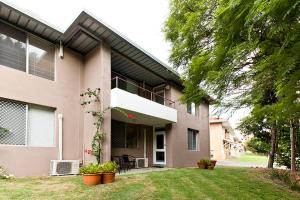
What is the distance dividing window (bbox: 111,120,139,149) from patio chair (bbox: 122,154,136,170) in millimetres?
673

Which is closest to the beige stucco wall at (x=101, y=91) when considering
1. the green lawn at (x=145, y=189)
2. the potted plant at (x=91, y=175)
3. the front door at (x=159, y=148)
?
the green lawn at (x=145, y=189)

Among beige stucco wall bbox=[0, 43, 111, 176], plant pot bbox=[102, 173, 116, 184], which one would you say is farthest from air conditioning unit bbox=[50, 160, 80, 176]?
plant pot bbox=[102, 173, 116, 184]

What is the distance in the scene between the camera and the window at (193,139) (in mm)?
19500

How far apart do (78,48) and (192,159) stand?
11.5 m

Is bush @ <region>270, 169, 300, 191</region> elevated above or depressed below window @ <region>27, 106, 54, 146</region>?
below

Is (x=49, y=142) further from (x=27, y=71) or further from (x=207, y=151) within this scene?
(x=207, y=151)

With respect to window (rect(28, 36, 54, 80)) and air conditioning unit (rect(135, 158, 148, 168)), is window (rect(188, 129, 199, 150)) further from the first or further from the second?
window (rect(28, 36, 54, 80))

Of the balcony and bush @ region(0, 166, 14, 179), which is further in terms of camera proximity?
the balcony

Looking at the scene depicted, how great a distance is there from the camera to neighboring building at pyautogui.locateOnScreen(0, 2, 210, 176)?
9.59 meters

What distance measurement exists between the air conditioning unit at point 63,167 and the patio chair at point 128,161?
2929 mm

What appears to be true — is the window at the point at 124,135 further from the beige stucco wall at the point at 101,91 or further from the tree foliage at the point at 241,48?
the tree foliage at the point at 241,48

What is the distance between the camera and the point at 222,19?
145 inches

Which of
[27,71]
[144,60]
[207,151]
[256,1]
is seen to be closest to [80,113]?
[27,71]

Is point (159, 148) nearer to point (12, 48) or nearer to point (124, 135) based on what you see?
point (124, 135)
